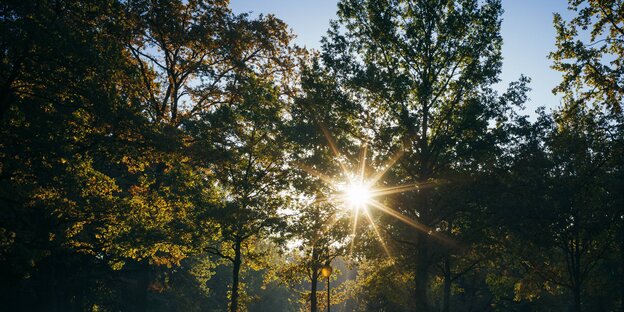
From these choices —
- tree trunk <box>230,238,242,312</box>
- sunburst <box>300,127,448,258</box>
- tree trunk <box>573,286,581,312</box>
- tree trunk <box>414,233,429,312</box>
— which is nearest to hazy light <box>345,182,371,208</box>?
sunburst <box>300,127,448,258</box>

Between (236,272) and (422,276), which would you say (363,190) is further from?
(236,272)

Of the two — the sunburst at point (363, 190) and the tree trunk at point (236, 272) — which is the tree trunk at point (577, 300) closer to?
the sunburst at point (363, 190)

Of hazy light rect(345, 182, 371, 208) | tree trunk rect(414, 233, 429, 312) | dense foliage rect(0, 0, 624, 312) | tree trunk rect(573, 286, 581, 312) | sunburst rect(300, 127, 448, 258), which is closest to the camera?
dense foliage rect(0, 0, 624, 312)

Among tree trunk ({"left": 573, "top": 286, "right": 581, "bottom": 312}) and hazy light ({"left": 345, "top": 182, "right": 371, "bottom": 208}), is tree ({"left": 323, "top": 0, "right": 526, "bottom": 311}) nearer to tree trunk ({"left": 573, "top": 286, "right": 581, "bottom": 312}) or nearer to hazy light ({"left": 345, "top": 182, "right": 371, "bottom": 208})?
hazy light ({"left": 345, "top": 182, "right": 371, "bottom": 208})

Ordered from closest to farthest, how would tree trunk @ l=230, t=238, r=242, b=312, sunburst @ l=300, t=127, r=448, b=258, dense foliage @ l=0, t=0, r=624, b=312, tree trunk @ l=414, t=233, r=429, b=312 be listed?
dense foliage @ l=0, t=0, r=624, b=312
tree trunk @ l=414, t=233, r=429, b=312
sunburst @ l=300, t=127, r=448, b=258
tree trunk @ l=230, t=238, r=242, b=312

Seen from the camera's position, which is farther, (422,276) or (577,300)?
(577,300)

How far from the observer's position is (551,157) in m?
19.0

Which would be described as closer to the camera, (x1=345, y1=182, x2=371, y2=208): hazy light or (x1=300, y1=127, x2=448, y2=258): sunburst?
(x1=300, y1=127, x2=448, y2=258): sunburst

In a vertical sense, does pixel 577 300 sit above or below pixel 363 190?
below

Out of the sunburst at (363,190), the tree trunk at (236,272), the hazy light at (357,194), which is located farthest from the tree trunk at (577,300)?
the tree trunk at (236,272)

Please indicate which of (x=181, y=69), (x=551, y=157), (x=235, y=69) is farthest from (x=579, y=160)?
(x=181, y=69)

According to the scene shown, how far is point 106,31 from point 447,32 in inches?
500

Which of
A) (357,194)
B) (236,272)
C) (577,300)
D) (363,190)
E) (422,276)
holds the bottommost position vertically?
(577,300)

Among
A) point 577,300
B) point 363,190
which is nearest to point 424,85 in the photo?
point 363,190
